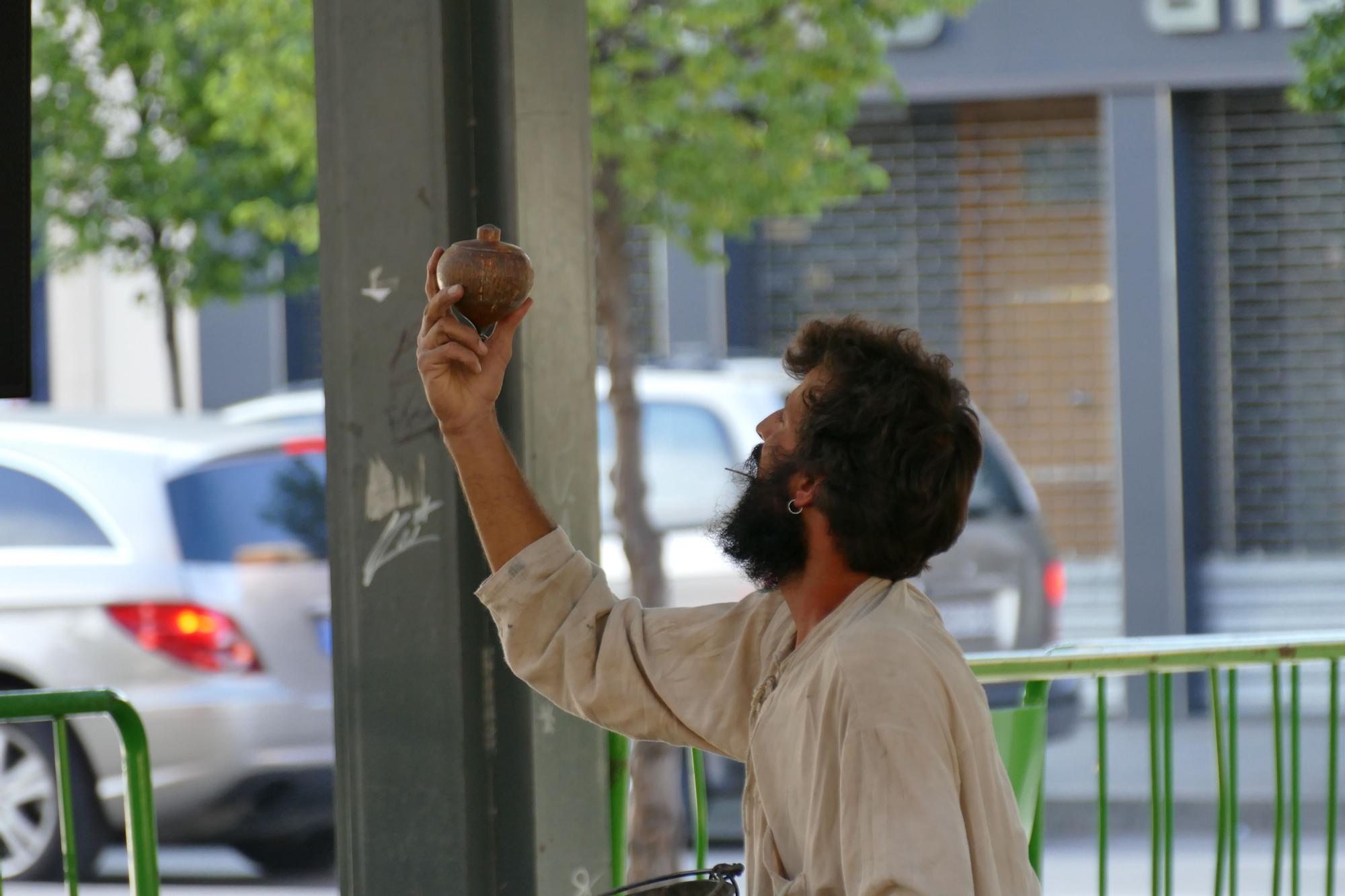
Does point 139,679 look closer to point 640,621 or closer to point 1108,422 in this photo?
point 640,621

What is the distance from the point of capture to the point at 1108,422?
12203 mm

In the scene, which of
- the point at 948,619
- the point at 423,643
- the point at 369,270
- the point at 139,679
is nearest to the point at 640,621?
the point at 423,643

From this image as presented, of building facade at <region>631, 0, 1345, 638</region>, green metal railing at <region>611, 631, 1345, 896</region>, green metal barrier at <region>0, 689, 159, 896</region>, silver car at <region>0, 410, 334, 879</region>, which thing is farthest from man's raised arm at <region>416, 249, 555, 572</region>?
building facade at <region>631, 0, 1345, 638</region>

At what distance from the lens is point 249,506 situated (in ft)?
23.1

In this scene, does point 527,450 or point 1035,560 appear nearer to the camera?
point 527,450

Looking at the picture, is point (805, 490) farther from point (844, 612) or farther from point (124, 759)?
point (124, 759)

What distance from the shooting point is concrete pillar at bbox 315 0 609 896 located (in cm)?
285

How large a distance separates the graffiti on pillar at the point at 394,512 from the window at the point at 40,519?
431 cm

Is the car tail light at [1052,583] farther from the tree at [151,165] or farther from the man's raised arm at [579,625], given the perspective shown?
the man's raised arm at [579,625]

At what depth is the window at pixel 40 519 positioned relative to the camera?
22.7ft

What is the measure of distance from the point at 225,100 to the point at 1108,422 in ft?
22.2

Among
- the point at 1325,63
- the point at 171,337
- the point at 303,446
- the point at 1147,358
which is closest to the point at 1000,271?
the point at 1147,358

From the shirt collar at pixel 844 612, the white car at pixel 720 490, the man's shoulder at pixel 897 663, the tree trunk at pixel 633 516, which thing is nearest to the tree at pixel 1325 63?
the white car at pixel 720 490

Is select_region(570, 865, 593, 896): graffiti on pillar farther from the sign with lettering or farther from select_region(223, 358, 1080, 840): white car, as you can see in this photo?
the sign with lettering
